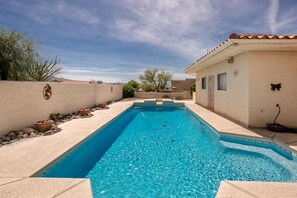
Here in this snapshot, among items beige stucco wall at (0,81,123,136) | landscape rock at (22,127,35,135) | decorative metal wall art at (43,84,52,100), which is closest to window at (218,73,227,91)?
beige stucco wall at (0,81,123,136)

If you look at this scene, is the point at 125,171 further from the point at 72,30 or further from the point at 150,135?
the point at 72,30

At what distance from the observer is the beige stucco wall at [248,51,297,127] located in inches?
307

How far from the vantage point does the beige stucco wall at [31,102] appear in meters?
6.58

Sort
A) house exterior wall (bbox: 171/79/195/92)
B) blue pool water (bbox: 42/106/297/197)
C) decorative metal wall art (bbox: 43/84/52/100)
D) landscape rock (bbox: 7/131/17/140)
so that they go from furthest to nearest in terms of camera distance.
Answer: house exterior wall (bbox: 171/79/195/92)
decorative metal wall art (bbox: 43/84/52/100)
landscape rock (bbox: 7/131/17/140)
blue pool water (bbox: 42/106/297/197)

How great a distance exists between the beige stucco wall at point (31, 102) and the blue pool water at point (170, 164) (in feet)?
9.16

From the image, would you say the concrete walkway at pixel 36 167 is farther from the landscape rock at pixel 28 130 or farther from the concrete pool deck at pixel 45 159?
the landscape rock at pixel 28 130

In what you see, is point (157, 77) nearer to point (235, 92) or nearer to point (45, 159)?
point (235, 92)

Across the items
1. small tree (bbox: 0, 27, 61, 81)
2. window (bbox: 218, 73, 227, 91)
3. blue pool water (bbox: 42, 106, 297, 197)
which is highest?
small tree (bbox: 0, 27, 61, 81)

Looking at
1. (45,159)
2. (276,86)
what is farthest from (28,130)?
(276,86)

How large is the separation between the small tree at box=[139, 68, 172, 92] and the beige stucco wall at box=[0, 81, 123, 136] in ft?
84.8

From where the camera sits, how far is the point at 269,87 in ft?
26.0

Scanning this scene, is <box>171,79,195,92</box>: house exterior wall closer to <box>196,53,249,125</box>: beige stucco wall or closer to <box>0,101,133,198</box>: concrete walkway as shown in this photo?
<box>196,53,249,125</box>: beige stucco wall

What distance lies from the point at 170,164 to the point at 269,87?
5.54 m

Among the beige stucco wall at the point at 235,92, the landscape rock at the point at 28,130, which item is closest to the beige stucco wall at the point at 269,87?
the beige stucco wall at the point at 235,92
